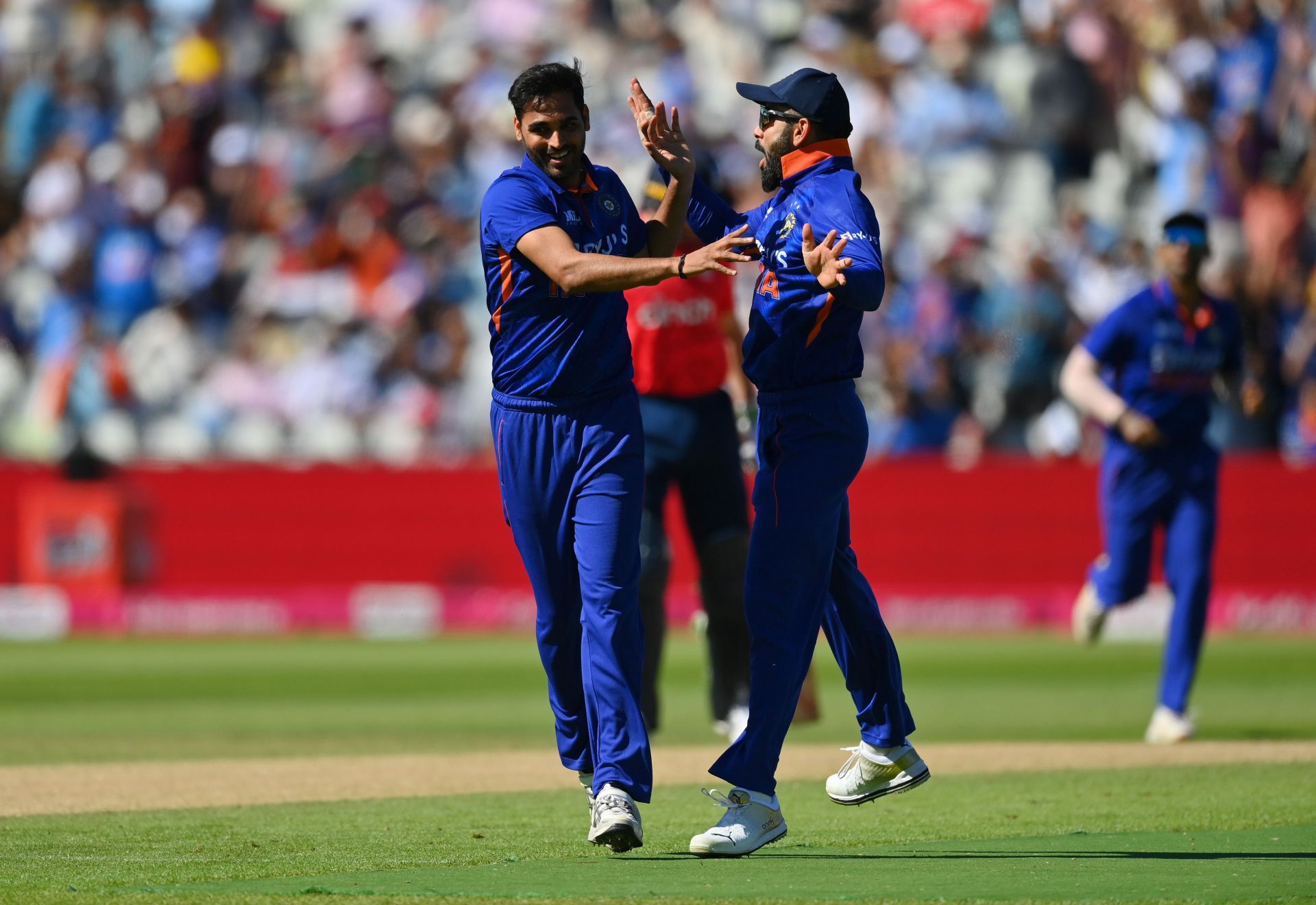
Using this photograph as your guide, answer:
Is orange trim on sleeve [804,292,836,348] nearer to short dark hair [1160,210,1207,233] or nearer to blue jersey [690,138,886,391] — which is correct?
blue jersey [690,138,886,391]

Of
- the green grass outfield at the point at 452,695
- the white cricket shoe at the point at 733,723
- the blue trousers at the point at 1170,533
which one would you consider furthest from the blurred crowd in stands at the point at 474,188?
the white cricket shoe at the point at 733,723

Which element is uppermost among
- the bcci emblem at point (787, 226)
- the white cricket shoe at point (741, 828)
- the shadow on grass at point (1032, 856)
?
the bcci emblem at point (787, 226)

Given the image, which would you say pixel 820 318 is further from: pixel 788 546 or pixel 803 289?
pixel 788 546

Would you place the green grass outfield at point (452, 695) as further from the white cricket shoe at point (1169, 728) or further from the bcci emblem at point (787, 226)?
the bcci emblem at point (787, 226)

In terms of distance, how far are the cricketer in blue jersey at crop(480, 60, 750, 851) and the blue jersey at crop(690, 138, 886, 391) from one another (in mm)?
387

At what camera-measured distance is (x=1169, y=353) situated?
1089cm

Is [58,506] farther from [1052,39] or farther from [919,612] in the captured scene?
[1052,39]

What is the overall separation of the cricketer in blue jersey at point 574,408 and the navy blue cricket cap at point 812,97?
32cm

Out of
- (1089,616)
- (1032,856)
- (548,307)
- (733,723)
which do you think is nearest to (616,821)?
(1032,856)

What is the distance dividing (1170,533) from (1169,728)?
1018mm

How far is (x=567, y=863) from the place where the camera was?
6.43m

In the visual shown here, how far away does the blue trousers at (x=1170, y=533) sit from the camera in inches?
419

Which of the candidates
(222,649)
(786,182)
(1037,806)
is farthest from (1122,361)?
(222,649)

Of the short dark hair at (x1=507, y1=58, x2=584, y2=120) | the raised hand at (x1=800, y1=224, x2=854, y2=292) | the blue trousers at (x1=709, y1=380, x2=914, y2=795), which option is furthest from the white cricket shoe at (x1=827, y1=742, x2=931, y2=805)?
the short dark hair at (x1=507, y1=58, x2=584, y2=120)
